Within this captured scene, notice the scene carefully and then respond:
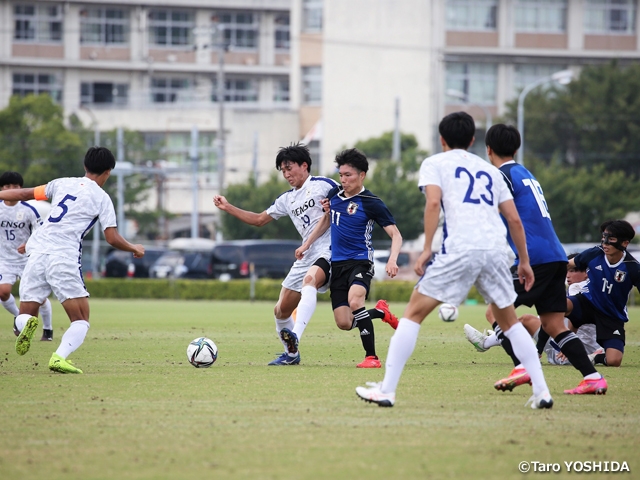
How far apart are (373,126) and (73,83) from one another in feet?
83.0

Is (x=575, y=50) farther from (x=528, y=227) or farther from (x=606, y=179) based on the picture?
(x=528, y=227)

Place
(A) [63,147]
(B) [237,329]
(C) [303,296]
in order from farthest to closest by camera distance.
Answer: (A) [63,147]
(B) [237,329]
(C) [303,296]

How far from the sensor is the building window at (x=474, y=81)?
206 feet

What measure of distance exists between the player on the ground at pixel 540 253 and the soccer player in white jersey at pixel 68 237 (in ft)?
12.7

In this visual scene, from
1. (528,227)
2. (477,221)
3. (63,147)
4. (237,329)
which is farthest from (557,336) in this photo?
(63,147)

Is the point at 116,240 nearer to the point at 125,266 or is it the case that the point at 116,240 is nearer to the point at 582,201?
the point at 125,266

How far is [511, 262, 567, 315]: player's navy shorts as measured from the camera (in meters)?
7.80

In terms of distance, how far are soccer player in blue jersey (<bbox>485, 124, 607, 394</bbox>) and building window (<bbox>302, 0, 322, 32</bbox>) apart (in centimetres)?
6031

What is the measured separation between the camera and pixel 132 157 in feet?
204

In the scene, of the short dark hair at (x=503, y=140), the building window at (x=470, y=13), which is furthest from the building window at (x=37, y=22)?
the short dark hair at (x=503, y=140)

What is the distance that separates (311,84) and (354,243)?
5967cm

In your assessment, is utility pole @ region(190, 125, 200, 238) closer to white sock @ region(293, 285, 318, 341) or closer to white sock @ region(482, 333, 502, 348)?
white sock @ region(293, 285, 318, 341)

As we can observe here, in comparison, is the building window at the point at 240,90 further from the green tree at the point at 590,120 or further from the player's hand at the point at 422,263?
the player's hand at the point at 422,263

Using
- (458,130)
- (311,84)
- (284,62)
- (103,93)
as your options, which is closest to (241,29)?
(284,62)
